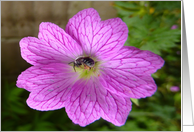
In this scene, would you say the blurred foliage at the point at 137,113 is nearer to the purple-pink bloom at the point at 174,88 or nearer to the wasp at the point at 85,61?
the purple-pink bloom at the point at 174,88

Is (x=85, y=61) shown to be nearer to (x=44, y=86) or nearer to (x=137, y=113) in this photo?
(x=44, y=86)

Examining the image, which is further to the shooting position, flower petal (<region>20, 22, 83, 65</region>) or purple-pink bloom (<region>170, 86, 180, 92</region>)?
purple-pink bloom (<region>170, 86, 180, 92</region>)

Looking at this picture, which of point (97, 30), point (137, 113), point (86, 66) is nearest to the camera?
point (97, 30)

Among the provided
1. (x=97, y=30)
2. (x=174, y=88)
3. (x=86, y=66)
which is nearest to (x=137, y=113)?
(x=174, y=88)

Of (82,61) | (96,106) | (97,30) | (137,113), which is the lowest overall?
(137,113)

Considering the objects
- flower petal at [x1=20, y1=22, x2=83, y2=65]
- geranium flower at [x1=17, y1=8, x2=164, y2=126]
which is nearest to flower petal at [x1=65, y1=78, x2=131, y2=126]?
geranium flower at [x1=17, y1=8, x2=164, y2=126]

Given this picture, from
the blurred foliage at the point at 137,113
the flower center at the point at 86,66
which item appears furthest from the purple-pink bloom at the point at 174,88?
the flower center at the point at 86,66

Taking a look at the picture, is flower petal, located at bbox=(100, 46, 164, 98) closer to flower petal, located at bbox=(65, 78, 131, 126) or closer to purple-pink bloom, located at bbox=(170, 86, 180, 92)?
flower petal, located at bbox=(65, 78, 131, 126)

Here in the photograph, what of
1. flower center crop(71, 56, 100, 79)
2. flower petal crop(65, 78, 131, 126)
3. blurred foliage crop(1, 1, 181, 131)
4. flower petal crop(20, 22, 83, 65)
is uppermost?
flower petal crop(20, 22, 83, 65)
